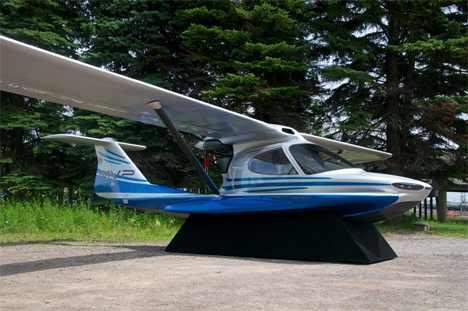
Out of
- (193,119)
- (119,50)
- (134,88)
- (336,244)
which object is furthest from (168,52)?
(336,244)

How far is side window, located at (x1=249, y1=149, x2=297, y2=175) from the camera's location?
25.6 ft

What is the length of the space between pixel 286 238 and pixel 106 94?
3929mm

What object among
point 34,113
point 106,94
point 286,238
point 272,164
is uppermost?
point 34,113

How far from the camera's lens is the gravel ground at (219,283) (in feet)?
13.1

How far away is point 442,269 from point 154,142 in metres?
12.3

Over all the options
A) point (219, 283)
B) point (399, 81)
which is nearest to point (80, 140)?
point (219, 283)

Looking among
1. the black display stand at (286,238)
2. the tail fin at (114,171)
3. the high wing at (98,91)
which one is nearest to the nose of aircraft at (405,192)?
the black display stand at (286,238)

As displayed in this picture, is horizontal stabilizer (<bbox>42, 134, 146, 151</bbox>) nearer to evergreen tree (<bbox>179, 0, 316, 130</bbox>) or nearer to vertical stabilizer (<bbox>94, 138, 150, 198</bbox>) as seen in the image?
vertical stabilizer (<bbox>94, 138, 150, 198</bbox>)

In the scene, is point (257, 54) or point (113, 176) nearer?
point (113, 176)

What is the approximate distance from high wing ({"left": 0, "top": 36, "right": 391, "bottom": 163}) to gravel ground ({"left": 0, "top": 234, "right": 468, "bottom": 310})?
2.53 m

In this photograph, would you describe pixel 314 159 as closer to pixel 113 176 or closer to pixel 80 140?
pixel 113 176

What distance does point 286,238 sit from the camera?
748 cm

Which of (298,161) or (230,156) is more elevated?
(230,156)

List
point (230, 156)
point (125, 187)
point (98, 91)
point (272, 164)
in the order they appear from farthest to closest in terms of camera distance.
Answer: point (125, 187) → point (230, 156) → point (272, 164) → point (98, 91)
